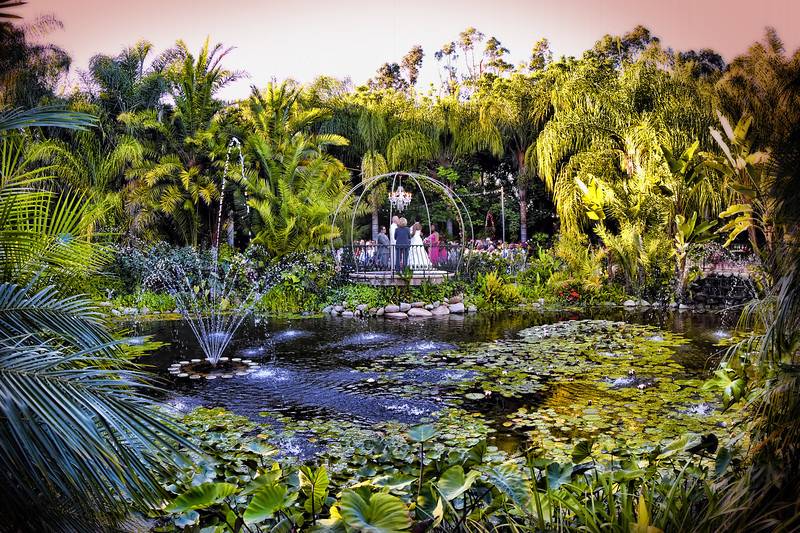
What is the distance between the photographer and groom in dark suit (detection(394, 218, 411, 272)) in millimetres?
13062

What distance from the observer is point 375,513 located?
1754 mm

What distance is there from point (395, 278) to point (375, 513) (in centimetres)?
1098

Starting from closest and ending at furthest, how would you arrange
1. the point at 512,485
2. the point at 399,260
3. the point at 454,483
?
the point at 454,483 < the point at 512,485 < the point at 399,260

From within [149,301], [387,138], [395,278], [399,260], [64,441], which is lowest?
[149,301]

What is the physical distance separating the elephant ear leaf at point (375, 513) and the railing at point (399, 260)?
35.6 ft

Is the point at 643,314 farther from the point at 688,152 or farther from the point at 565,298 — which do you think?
the point at 688,152

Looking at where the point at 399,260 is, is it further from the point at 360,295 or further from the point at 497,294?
the point at 497,294

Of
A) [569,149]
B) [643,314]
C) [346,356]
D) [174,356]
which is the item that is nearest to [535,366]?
[346,356]

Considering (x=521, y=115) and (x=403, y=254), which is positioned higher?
(x=521, y=115)

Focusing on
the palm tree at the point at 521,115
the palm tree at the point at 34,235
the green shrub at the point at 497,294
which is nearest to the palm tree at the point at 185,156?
the green shrub at the point at 497,294

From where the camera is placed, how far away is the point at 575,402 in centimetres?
568

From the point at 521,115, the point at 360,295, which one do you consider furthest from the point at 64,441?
the point at 521,115

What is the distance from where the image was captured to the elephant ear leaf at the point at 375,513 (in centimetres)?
169

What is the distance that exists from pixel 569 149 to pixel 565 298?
6146 millimetres
